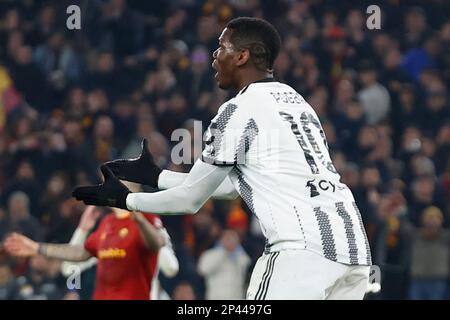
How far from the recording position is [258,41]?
6.51m

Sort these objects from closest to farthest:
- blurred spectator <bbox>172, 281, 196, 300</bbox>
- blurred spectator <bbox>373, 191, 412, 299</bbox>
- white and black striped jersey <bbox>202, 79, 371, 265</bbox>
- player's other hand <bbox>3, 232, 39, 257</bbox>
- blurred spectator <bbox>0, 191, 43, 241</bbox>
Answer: white and black striped jersey <bbox>202, 79, 371, 265</bbox>, player's other hand <bbox>3, 232, 39, 257</bbox>, blurred spectator <bbox>172, 281, 196, 300</bbox>, blurred spectator <bbox>373, 191, 412, 299</bbox>, blurred spectator <bbox>0, 191, 43, 241</bbox>

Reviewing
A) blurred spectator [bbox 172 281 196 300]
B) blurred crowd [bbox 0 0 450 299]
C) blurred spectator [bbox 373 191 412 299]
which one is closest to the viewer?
blurred spectator [bbox 172 281 196 300]

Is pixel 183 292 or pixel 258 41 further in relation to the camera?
pixel 183 292

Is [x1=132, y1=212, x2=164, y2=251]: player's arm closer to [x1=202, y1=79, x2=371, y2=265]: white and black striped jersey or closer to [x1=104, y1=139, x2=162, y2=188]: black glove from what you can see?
[x1=104, y1=139, x2=162, y2=188]: black glove

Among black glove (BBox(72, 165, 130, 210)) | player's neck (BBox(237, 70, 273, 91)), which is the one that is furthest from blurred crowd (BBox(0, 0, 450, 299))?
player's neck (BBox(237, 70, 273, 91))

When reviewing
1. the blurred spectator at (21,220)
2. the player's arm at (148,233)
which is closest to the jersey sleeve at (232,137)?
the player's arm at (148,233)

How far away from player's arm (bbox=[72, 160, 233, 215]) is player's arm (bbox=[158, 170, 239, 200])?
347mm

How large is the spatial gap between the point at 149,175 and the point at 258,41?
93 centimetres

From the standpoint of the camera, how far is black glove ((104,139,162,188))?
6.82 metres

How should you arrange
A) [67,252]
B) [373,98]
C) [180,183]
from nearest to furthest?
[180,183] → [67,252] → [373,98]

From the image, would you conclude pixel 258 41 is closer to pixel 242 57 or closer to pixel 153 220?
pixel 242 57

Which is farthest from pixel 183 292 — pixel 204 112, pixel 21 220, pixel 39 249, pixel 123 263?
pixel 39 249

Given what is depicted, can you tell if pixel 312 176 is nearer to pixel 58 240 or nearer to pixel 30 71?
pixel 58 240

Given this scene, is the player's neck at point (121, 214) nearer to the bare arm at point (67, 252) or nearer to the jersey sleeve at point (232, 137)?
the bare arm at point (67, 252)
